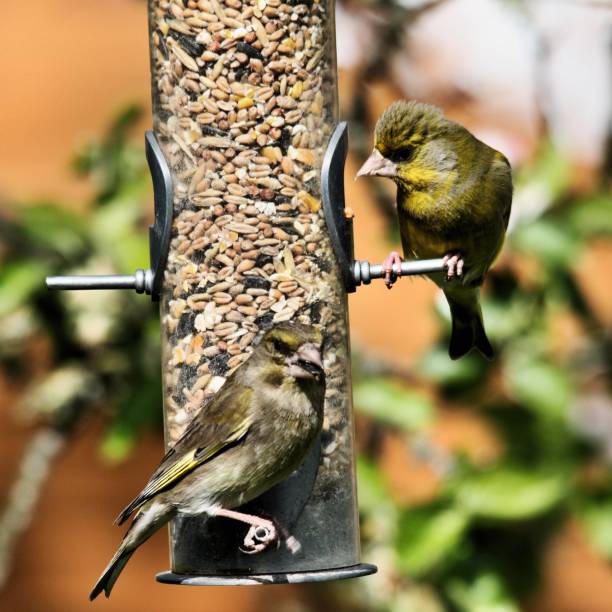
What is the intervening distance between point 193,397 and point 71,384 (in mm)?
1799

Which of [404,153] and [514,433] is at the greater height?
[404,153]

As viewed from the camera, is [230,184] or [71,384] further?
[71,384]

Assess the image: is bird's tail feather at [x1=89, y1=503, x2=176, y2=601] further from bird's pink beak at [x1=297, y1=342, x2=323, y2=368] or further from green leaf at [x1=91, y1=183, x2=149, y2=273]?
green leaf at [x1=91, y1=183, x2=149, y2=273]

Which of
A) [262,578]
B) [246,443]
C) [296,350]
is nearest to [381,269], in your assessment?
[296,350]

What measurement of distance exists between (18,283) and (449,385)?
1781mm

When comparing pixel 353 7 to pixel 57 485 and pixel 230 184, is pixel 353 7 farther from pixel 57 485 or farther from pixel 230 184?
pixel 57 485

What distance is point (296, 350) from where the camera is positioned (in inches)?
151

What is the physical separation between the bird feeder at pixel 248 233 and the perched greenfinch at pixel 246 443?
0.15 metres

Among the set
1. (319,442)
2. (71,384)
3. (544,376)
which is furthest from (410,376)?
(319,442)

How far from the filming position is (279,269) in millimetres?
4121

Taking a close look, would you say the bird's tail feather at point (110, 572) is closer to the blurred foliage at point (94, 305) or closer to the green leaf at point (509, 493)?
the blurred foliage at point (94, 305)

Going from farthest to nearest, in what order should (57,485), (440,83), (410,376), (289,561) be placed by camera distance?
(57,485) → (440,83) → (410,376) → (289,561)

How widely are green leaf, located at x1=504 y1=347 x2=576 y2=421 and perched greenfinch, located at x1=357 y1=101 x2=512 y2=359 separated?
0.80 m

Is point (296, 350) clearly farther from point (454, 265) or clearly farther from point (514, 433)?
point (514, 433)
